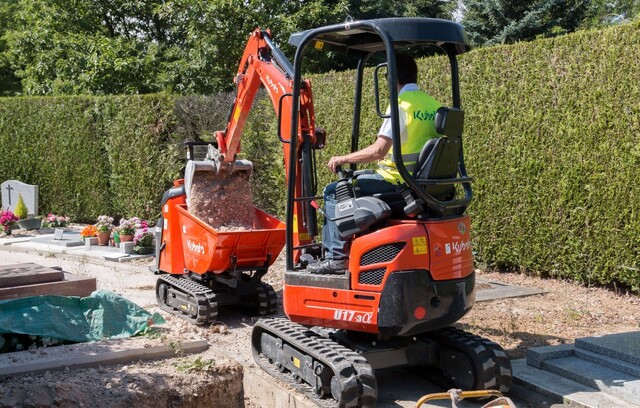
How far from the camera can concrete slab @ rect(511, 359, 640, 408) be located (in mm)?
4781

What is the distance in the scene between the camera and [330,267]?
540 centimetres

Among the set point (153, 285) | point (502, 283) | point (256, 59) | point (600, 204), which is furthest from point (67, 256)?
point (600, 204)

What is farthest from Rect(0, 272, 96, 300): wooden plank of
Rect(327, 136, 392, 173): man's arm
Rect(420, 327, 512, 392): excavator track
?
Rect(420, 327, 512, 392): excavator track

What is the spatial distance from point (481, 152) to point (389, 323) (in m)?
5.20

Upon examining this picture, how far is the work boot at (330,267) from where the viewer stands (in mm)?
5375

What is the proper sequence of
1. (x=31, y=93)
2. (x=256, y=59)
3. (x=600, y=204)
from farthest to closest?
(x=31, y=93)
(x=600, y=204)
(x=256, y=59)

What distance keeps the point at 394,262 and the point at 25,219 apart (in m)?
13.1

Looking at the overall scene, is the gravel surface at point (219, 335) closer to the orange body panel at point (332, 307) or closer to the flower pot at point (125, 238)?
the orange body panel at point (332, 307)

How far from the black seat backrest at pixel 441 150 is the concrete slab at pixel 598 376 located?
66.9 inches

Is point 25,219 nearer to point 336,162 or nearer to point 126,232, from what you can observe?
point 126,232

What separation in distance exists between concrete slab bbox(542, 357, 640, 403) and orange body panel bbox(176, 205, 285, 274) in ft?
10.4

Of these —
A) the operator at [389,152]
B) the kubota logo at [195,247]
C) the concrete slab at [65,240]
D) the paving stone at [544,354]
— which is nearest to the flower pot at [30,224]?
the concrete slab at [65,240]

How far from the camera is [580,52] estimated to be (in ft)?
28.0

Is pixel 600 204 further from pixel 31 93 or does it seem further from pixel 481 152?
pixel 31 93
